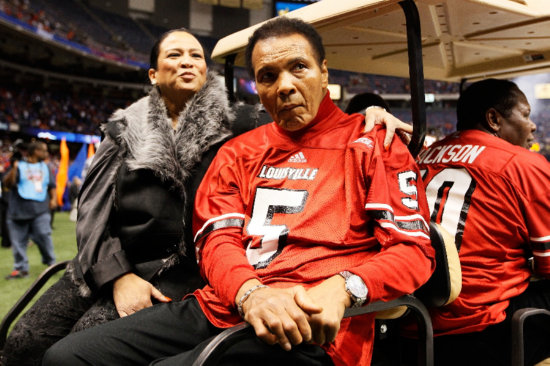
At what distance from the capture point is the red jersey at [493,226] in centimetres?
175

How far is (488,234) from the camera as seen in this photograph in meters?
1.82

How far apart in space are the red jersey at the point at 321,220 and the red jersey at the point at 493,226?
1.35 ft

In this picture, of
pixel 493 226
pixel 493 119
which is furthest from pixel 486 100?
pixel 493 226

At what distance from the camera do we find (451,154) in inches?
80.4

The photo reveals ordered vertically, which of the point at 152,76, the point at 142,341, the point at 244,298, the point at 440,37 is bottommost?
the point at 142,341

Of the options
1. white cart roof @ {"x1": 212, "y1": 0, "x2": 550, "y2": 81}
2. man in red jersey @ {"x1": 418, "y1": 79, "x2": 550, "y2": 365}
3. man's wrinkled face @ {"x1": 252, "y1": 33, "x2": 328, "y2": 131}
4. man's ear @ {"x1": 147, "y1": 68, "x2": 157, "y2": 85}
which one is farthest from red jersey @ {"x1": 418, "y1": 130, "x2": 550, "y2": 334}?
man's ear @ {"x1": 147, "y1": 68, "x2": 157, "y2": 85}

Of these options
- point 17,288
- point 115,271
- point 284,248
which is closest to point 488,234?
point 284,248

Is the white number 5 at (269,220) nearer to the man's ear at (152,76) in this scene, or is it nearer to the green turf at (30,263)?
the man's ear at (152,76)

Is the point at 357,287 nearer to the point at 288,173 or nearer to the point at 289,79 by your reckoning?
the point at 288,173

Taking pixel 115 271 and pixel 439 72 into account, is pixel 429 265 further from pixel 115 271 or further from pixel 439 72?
pixel 439 72

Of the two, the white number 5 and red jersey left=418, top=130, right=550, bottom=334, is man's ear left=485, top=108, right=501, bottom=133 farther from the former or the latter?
the white number 5

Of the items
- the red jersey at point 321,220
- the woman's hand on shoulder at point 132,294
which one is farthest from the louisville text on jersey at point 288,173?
the woman's hand on shoulder at point 132,294

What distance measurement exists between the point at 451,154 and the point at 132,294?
1.50m

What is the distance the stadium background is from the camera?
84.2 feet
